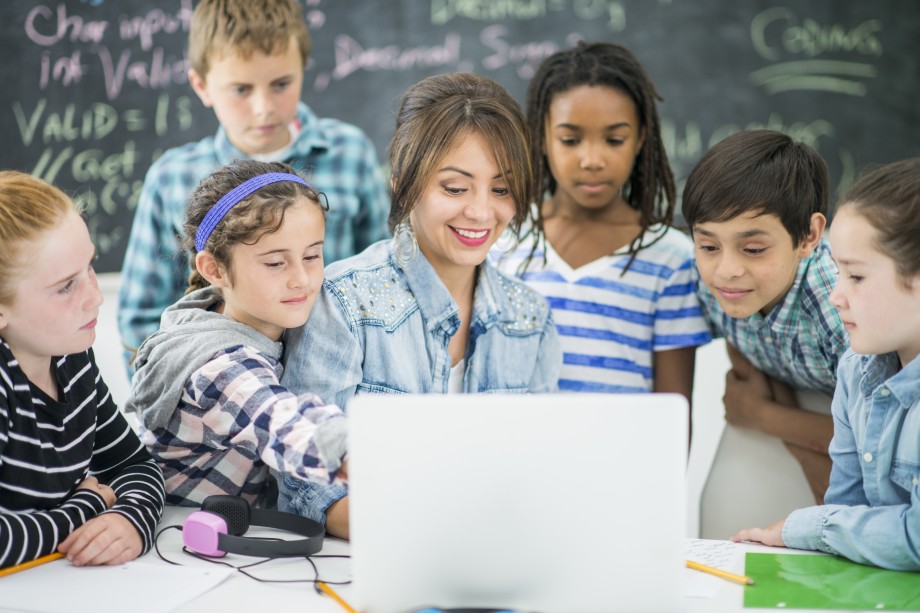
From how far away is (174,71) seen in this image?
2.88 m

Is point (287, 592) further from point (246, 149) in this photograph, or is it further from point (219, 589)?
point (246, 149)

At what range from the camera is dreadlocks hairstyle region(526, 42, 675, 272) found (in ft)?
6.59

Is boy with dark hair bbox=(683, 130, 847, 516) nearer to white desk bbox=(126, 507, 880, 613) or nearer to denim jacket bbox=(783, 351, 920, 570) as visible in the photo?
denim jacket bbox=(783, 351, 920, 570)

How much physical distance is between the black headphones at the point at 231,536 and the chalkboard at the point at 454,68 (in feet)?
5.96

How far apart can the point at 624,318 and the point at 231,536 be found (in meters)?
1.00

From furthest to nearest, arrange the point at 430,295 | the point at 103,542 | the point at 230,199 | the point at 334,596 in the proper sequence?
the point at 430,295 < the point at 230,199 < the point at 103,542 < the point at 334,596

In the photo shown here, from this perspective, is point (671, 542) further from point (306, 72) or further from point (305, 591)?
point (306, 72)

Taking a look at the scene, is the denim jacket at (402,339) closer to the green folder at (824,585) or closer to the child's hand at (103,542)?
the child's hand at (103,542)

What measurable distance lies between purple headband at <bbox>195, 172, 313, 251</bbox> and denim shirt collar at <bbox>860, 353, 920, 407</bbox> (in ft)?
3.05

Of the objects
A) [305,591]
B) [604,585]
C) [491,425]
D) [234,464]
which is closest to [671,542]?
[604,585]

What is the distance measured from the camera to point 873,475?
4.38ft

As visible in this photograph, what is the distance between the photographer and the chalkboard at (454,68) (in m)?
2.79

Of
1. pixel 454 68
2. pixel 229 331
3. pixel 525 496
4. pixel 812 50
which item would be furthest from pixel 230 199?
pixel 812 50

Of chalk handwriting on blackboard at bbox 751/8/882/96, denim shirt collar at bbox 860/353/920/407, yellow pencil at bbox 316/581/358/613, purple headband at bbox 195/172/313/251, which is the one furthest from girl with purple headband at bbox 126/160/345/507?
chalk handwriting on blackboard at bbox 751/8/882/96
